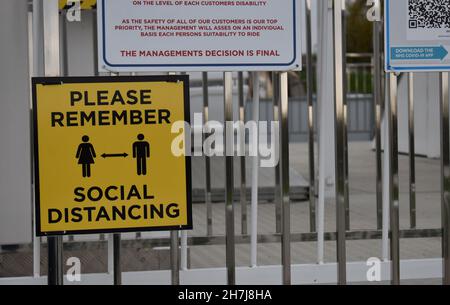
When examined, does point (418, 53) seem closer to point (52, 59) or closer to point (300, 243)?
point (52, 59)

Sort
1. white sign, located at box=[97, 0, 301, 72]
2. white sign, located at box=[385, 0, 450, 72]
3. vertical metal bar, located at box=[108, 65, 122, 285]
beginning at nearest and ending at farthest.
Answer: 1. white sign, located at box=[97, 0, 301, 72]
2. vertical metal bar, located at box=[108, 65, 122, 285]
3. white sign, located at box=[385, 0, 450, 72]

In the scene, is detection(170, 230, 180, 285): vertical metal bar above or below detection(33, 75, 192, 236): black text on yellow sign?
below

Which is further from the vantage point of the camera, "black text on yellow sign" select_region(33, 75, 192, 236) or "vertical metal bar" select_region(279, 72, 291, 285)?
"vertical metal bar" select_region(279, 72, 291, 285)

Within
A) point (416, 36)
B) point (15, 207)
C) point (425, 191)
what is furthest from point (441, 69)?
point (425, 191)

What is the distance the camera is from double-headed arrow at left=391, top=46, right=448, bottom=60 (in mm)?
4613

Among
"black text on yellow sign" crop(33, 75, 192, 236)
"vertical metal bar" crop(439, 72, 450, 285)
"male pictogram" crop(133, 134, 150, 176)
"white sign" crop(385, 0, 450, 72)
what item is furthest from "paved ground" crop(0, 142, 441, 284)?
"white sign" crop(385, 0, 450, 72)

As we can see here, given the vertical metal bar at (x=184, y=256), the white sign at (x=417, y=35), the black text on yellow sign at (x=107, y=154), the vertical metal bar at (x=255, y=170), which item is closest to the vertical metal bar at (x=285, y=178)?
the vertical metal bar at (x=255, y=170)

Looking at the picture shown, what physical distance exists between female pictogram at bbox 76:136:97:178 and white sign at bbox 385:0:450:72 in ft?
5.30

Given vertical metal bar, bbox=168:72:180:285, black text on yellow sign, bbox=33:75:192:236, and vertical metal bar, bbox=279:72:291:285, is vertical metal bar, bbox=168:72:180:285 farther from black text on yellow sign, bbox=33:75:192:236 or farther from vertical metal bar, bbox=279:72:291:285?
vertical metal bar, bbox=279:72:291:285

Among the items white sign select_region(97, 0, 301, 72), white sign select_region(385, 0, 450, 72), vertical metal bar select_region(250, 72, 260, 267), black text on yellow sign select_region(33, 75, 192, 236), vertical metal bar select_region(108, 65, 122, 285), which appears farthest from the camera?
vertical metal bar select_region(250, 72, 260, 267)

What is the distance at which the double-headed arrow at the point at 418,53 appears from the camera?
4613mm

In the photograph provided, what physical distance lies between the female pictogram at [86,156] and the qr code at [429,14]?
1.77 metres

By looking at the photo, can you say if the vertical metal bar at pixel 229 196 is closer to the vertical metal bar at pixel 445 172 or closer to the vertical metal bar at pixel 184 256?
the vertical metal bar at pixel 184 256

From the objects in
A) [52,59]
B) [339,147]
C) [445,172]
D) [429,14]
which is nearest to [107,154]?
[52,59]
